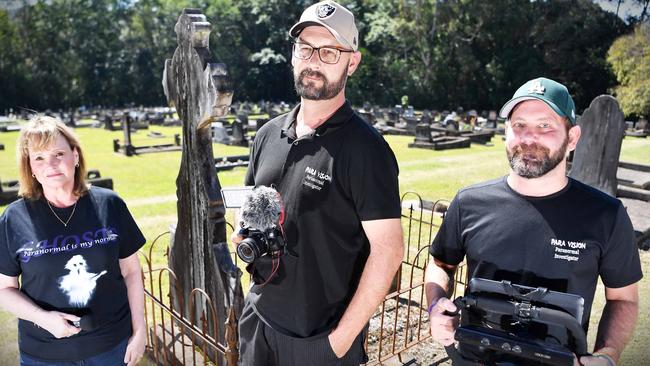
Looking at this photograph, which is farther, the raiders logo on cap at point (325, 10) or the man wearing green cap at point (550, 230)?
the raiders logo on cap at point (325, 10)

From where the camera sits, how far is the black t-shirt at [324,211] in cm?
217

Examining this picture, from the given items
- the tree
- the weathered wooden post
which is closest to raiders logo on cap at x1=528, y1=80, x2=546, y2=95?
the weathered wooden post

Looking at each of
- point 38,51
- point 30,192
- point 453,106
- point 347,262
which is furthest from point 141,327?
point 38,51

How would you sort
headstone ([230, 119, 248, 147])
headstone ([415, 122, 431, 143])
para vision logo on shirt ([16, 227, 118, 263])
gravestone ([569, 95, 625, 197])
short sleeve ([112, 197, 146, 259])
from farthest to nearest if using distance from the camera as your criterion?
headstone ([230, 119, 248, 147]), headstone ([415, 122, 431, 143]), gravestone ([569, 95, 625, 197]), short sleeve ([112, 197, 146, 259]), para vision logo on shirt ([16, 227, 118, 263])

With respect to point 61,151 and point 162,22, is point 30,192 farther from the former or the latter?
point 162,22

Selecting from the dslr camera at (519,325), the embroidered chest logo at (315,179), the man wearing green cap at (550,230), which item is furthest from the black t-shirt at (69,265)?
the dslr camera at (519,325)

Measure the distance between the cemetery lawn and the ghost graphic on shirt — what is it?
106 inches

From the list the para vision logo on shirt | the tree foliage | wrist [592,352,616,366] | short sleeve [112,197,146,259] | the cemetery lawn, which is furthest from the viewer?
the tree foliage

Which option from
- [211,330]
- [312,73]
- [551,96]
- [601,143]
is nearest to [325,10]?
[312,73]

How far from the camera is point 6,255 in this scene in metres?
2.55

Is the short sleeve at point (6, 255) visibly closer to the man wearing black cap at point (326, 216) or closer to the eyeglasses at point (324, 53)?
the man wearing black cap at point (326, 216)

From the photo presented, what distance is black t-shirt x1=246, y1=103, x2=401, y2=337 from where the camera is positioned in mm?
2168

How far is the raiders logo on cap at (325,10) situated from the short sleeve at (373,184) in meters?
0.65

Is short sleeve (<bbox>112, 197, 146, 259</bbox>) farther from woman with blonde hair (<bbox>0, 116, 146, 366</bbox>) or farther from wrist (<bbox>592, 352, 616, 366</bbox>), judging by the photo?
wrist (<bbox>592, 352, 616, 366</bbox>)
